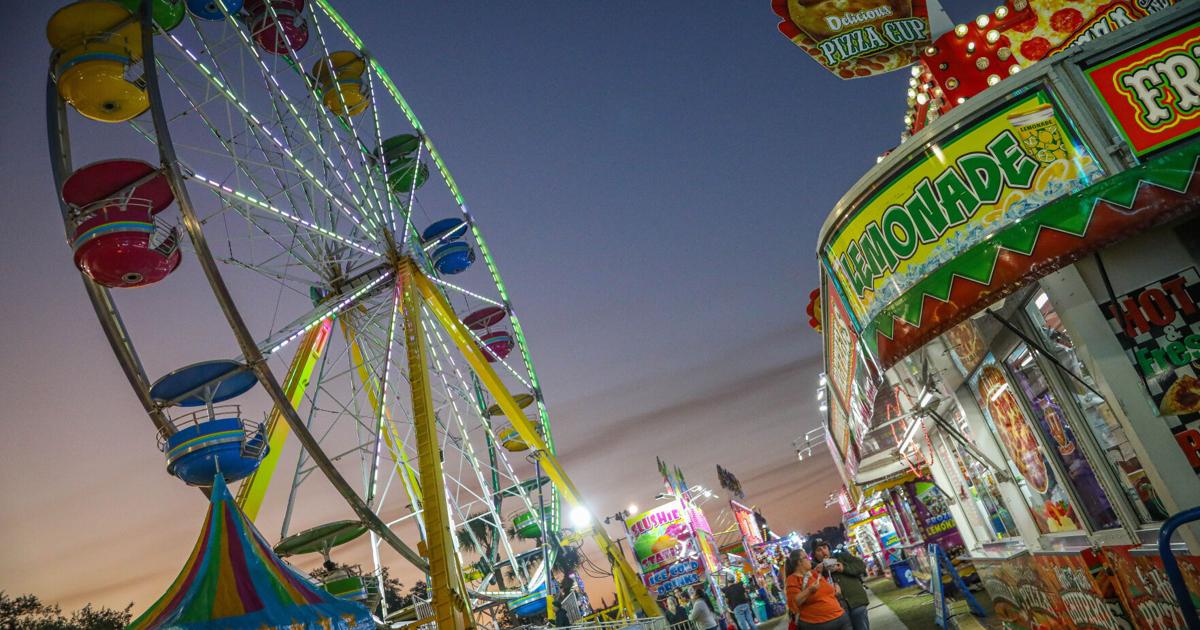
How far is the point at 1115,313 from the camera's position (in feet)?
12.0

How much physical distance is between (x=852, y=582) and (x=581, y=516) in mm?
8685

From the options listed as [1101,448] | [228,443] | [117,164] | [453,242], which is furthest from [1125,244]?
[453,242]

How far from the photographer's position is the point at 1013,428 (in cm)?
555

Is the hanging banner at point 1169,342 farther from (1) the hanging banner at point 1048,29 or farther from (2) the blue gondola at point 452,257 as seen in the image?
(2) the blue gondola at point 452,257

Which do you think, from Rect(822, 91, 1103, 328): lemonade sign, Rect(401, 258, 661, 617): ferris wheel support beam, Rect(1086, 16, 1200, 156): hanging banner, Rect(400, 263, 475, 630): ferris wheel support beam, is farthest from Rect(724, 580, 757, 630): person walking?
Rect(1086, 16, 1200, 156): hanging banner

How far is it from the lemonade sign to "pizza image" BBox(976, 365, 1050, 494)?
1913mm

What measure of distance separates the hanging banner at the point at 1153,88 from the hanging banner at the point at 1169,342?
2.36ft

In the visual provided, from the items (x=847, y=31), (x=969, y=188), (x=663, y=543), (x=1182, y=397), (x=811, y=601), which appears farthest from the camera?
(x=663, y=543)

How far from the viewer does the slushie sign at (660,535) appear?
2580 cm

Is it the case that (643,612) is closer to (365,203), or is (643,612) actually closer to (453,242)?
(453,242)

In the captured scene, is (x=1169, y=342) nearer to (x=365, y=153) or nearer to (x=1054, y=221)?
(x=1054, y=221)

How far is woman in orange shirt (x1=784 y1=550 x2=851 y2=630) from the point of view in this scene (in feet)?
18.2

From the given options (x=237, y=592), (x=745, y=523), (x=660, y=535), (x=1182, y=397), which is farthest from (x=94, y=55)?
(x=745, y=523)

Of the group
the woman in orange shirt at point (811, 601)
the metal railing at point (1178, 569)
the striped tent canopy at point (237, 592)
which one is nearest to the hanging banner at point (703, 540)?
the striped tent canopy at point (237, 592)
